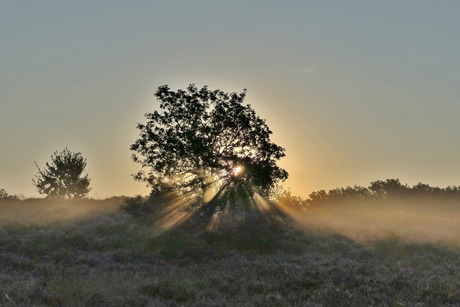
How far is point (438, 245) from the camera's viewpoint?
86.7 ft

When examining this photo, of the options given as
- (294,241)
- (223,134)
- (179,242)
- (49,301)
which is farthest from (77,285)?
(223,134)

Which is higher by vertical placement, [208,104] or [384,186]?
[208,104]

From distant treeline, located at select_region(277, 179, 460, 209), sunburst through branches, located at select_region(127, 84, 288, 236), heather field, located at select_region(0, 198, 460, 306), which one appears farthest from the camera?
distant treeline, located at select_region(277, 179, 460, 209)

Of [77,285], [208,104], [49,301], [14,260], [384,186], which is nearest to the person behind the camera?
[49,301]

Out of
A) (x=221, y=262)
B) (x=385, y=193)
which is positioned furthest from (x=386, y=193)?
(x=221, y=262)

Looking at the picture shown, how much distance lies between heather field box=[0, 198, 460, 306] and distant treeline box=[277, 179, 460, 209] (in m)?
19.3

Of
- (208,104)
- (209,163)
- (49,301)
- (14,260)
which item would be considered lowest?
(49,301)

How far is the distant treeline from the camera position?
5703cm

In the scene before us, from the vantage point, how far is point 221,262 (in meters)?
21.2

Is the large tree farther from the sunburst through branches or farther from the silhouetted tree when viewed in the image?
the silhouetted tree

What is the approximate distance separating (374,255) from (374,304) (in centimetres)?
1237

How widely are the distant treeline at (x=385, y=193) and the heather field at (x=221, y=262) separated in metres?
19.3

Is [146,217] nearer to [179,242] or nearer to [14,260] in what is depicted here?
[179,242]

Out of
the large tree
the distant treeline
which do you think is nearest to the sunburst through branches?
the large tree
